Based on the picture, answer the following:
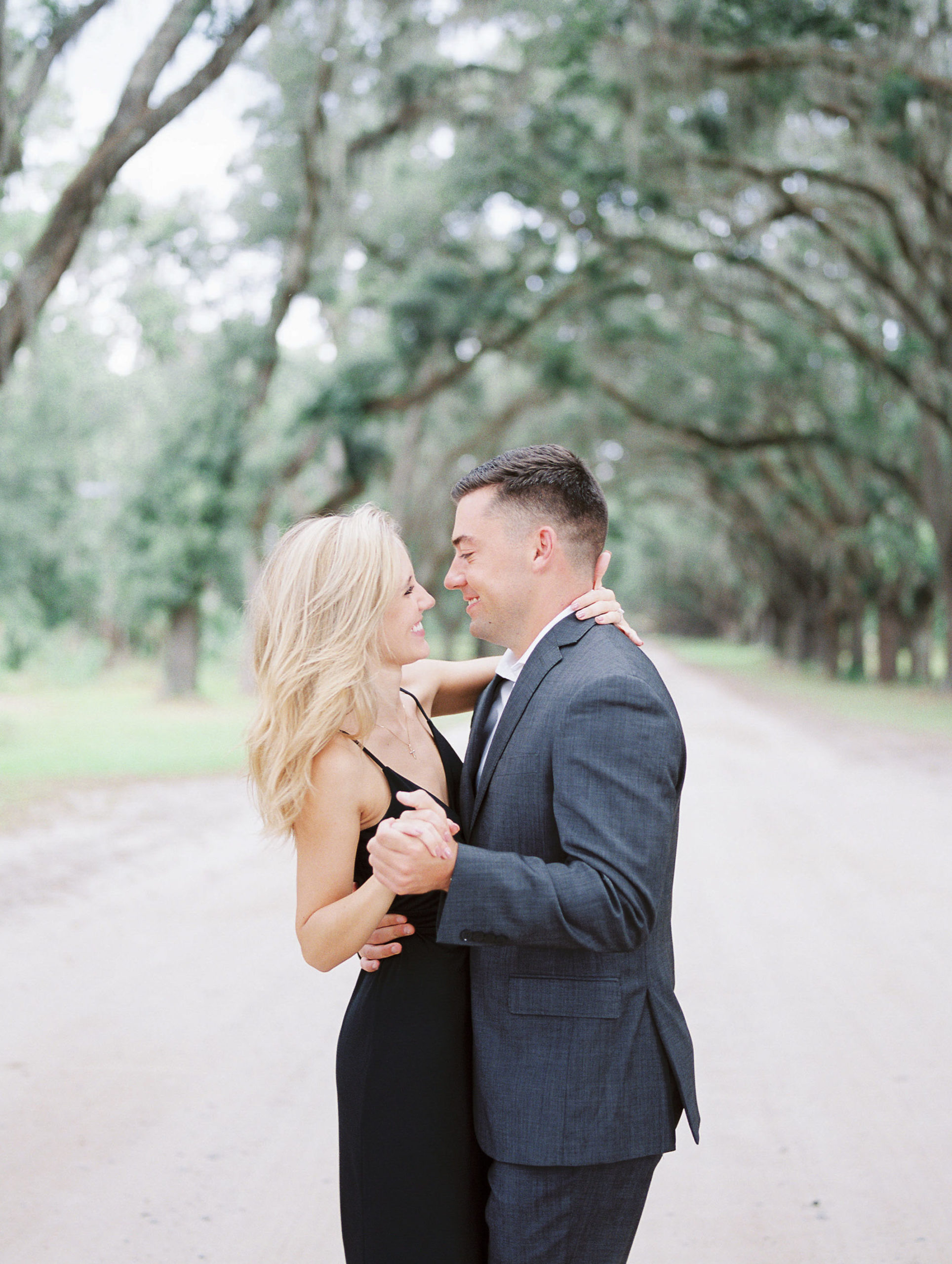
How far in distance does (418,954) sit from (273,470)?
21.2 meters

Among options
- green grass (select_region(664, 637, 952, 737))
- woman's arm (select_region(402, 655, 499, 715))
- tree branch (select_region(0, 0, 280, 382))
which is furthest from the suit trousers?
green grass (select_region(664, 637, 952, 737))

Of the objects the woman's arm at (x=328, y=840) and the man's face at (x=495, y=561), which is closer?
the woman's arm at (x=328, y=840)

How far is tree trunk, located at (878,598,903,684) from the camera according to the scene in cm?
3534

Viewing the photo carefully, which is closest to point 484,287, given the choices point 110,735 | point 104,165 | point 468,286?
point 468,286

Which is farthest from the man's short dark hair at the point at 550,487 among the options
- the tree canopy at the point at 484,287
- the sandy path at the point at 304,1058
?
the tree canopy at the point at 484,287

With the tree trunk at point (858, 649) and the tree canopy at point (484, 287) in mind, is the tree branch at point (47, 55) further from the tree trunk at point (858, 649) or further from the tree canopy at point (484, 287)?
the tree trunk at point (858, 649)

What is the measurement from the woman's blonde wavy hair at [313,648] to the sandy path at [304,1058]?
2.01m

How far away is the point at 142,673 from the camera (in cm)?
4081

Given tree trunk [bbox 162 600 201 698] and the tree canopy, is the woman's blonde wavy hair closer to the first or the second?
the tree canopy

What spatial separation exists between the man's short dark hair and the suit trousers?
1.21 metres

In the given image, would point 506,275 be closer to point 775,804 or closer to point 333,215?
point 333,215

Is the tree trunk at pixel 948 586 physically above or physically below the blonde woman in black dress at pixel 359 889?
above

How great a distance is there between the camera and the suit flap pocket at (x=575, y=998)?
219 centimetres

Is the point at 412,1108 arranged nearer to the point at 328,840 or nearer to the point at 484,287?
the point at 328,840
